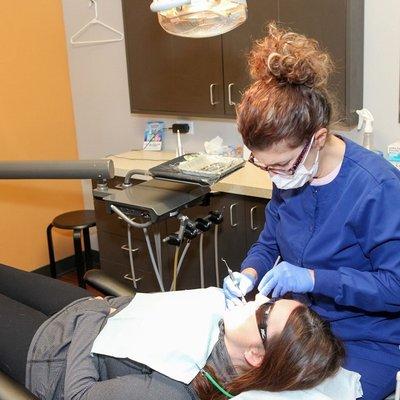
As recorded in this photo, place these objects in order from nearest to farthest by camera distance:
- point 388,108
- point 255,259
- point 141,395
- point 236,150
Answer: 1. point 141,395
2. point 255,259
3. point 388,108
4. point 236,150

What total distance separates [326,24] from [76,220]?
69.8 inches

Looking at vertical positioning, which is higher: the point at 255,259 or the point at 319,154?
the point at 319,154

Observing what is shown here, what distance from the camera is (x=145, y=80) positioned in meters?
2.89

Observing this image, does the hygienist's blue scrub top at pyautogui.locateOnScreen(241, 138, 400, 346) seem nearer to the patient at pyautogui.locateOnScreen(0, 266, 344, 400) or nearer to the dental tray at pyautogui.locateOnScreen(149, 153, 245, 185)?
the patient at pyautogui.locateOnScreen(0, 266, 344, 400)

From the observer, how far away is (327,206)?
1.43 metres

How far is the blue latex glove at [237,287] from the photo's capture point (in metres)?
1.55

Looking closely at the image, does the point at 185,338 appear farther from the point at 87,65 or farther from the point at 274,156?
the point at 87,65

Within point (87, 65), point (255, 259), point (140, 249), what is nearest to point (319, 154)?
point (255, 259)

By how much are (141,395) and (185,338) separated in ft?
0.68

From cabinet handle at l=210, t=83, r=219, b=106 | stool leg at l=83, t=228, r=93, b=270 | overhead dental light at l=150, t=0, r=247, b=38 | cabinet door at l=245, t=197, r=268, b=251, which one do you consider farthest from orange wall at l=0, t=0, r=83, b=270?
overhead dental light at l=150, t=0, r=247, b=38

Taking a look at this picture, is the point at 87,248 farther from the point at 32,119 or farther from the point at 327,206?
the point at 327,206

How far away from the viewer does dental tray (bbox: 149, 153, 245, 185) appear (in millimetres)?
1752

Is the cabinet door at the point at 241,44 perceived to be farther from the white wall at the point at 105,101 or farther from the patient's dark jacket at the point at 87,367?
the patient's dark jacket at the point at 87,367

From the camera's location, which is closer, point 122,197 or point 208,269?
point 122,197
